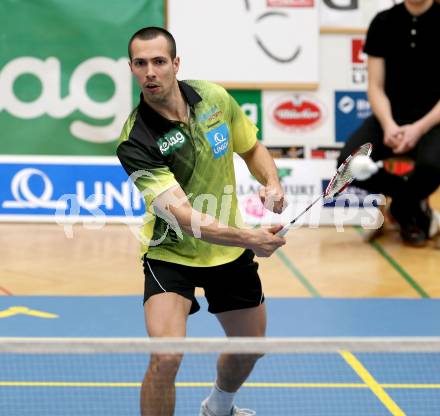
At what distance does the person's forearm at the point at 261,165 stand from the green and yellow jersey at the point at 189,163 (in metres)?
0.18

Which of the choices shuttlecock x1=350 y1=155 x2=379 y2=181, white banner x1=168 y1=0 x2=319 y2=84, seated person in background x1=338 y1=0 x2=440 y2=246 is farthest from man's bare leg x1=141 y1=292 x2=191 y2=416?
white banner x1=168 y1=0 x2=319 y2=84

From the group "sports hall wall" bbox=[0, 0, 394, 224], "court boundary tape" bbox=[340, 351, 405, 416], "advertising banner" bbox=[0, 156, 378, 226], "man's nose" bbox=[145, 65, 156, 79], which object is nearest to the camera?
"man's nose" bbox=[145, 65, 156, 79]

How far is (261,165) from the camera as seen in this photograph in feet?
17.5

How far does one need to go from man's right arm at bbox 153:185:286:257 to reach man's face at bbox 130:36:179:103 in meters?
0.43

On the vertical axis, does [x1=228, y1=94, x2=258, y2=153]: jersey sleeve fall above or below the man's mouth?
below

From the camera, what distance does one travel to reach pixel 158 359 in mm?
4559

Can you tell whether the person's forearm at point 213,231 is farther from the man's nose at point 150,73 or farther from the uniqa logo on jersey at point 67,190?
the uniqa logo on jersey at point 67,190

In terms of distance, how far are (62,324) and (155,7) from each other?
12.2 feet

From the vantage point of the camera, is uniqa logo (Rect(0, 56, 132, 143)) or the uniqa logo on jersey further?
uniqa logo (Rect(0, 56, 132, 143))

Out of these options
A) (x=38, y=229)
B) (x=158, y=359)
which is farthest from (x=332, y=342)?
(x=38, y=229)

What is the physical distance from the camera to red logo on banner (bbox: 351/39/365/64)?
10000 mm

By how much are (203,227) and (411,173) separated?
4.11 meters

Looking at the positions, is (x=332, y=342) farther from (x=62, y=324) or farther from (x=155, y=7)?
(x=155, y=7)

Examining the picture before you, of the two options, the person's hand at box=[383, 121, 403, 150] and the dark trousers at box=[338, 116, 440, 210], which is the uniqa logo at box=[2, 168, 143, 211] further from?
the person's hand at box=[383, 121, 403, 150]
